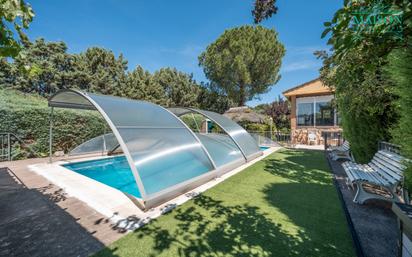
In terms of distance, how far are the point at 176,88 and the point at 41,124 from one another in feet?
66.1

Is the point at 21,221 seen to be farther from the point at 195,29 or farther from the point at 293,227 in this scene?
the point at 195,29

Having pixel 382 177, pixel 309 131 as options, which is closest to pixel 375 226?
pixel 382 177

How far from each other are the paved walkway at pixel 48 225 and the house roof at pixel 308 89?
19102 millimetres

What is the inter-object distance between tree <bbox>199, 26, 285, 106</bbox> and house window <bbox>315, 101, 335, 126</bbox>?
27.7 feet

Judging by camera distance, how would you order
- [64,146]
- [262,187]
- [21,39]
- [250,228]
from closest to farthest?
[21,39] < [250,228] < [262,187] < [64,146]

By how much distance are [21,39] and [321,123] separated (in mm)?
20435

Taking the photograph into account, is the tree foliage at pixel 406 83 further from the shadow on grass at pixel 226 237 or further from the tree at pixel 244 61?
the tree at pixel 244 61

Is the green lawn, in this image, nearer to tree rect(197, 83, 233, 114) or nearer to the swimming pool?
the swimming pool

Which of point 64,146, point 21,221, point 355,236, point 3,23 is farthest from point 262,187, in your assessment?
point 64,146

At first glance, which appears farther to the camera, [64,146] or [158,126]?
[64,146]

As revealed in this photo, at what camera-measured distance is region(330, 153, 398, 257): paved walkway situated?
295cm

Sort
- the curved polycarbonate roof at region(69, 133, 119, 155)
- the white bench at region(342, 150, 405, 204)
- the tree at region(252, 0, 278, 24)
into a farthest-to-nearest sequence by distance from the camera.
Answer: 1. the curved polycarbonate roof at region(69, 133, 119, 155)
2. the white bench at region(342, 150, 405, 204)
3. the tree at region(252, 0, 278, 24)

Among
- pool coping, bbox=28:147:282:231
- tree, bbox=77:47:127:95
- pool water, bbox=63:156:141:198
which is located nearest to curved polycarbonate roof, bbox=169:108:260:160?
pool coping, bbox=28:147:282:231

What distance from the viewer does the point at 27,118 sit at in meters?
9.70
